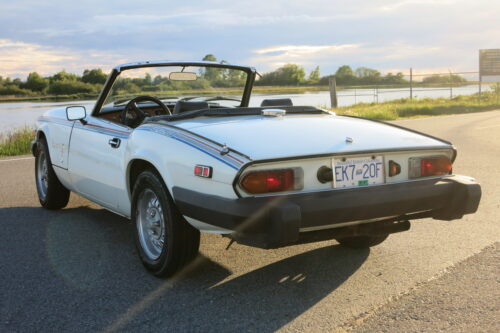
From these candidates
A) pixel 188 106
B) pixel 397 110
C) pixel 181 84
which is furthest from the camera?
pixel 397 110

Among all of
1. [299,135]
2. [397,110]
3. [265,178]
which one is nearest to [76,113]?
[299,135]

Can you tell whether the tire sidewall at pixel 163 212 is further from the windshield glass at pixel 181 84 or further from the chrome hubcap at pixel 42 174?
the chrome hubcap at pixel 42 174

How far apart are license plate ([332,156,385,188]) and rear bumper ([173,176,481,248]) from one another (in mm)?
65

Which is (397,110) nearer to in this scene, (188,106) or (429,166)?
(188,106)

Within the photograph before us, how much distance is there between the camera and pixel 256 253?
4320 millimetres

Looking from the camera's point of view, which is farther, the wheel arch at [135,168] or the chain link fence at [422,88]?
the chain link fence at [422,88]

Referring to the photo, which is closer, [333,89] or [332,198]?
[332,198]

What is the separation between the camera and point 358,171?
3.42 metres

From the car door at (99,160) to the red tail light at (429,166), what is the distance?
1.95 meters

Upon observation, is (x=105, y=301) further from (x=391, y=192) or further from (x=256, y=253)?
(x=391, y=192)

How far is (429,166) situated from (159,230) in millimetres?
1797

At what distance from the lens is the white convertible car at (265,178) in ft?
10.4

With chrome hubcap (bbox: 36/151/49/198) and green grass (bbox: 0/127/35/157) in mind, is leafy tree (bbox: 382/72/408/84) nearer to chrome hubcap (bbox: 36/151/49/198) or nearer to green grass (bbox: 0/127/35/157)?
green grass (bbox: 0/127/35/157)

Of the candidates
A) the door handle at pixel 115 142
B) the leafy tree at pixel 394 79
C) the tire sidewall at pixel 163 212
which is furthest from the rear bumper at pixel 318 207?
the leafy tree at pixel 394 79
